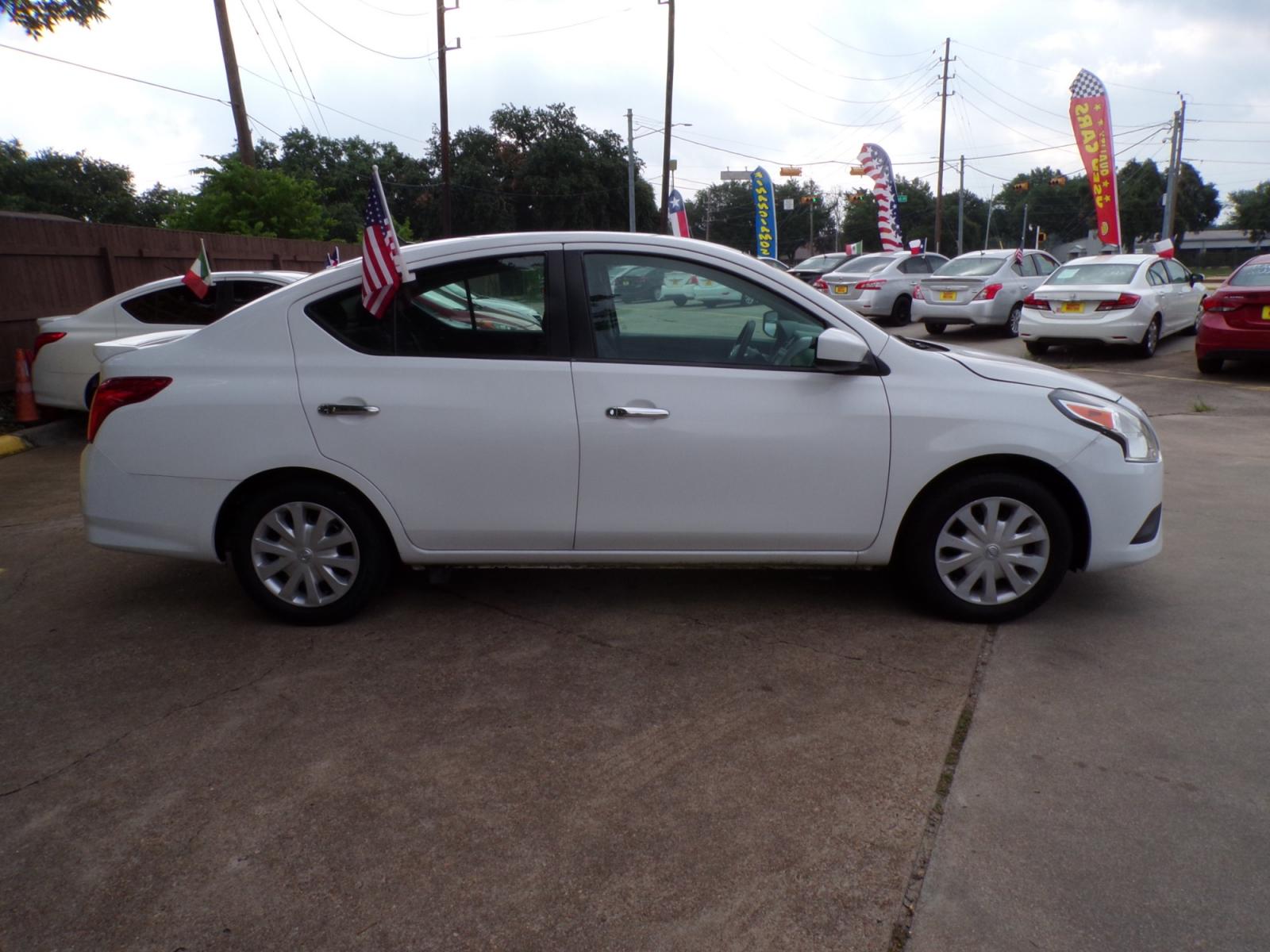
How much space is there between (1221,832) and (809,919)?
126cm

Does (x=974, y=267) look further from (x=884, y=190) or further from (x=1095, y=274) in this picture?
(x=884, y=190)

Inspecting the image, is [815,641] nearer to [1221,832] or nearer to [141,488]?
[1221,832]

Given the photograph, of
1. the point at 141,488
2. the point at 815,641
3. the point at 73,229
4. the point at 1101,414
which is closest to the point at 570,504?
the point at 815,641

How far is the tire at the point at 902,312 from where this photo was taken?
19.1 meters

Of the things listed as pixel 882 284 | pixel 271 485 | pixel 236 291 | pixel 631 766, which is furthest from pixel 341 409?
pixel 882 284

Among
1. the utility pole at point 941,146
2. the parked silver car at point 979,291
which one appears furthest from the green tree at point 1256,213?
the parked silver car at point 979,291

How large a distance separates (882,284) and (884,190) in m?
14.2

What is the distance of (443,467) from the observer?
399cm

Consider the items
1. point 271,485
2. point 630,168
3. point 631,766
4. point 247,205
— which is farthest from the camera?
point 630,168

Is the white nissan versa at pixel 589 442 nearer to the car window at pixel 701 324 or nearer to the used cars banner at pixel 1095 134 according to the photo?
the car window at pixel 701 324

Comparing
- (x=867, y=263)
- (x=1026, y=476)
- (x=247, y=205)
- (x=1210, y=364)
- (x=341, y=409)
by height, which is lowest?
Answer: (x=1210, y=364)

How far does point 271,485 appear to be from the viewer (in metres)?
4.07

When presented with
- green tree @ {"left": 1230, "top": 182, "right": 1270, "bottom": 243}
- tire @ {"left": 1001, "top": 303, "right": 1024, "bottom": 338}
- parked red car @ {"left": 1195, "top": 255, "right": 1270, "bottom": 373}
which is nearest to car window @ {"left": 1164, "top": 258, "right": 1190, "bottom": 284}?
tire @ {"left": 1001, "top": 303, "right": 1024, "bottom": 338}

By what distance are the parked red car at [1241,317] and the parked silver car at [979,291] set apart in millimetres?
4742
